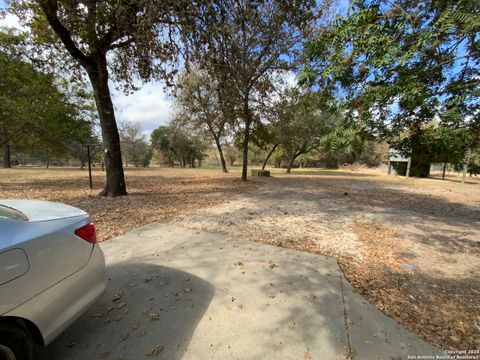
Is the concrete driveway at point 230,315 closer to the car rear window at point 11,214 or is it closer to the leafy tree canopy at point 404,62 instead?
the car rear window at point 11,214

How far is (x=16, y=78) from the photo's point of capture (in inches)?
389

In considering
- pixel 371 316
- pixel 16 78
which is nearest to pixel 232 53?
pixel 371 316

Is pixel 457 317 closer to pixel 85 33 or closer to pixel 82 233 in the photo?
pixel 82 233

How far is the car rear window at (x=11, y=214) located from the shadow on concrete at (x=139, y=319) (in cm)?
111

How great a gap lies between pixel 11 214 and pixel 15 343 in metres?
0.88

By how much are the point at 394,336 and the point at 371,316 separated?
25cm

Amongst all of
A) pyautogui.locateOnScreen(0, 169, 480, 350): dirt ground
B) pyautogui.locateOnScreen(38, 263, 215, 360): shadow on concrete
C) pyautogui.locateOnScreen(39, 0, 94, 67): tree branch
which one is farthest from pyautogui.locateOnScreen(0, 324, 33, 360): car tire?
pyautogui.locateOnScreen(39, 0, 94, 67): tree branch

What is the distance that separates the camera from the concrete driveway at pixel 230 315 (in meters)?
1.81

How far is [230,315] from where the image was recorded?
2186 millimetres

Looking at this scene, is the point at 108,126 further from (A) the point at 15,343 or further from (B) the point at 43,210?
(A) the point at 15,343

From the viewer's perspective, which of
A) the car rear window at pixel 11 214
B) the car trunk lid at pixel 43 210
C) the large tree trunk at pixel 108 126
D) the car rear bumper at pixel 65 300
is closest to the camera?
the car rear bumper at pixel 65 300

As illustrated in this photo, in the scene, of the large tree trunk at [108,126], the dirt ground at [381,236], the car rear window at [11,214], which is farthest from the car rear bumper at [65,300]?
the large tree trunk at [108,126]

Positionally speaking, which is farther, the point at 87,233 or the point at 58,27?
the point at 58,27

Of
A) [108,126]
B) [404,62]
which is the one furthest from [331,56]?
[108,126]
